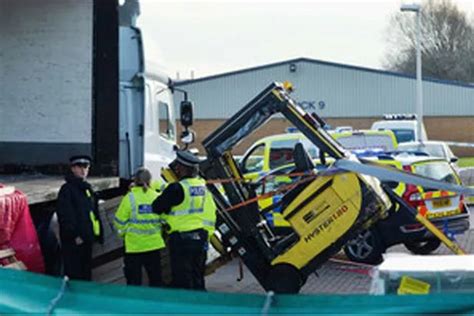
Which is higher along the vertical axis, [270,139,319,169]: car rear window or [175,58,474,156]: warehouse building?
[270,139,319,169]: car rear window

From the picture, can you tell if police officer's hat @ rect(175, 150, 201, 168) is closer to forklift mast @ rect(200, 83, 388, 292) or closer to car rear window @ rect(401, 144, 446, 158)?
forklift mast @ rect(200, 83, 388, 292)

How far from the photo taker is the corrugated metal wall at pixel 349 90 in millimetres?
46531

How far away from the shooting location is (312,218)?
892cm

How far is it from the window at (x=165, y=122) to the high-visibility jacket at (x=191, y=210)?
167 inches

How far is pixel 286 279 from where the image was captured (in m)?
8.98

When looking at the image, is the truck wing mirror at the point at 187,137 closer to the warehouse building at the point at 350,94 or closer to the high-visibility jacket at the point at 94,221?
the high-visibility jacket at the point at 94,221

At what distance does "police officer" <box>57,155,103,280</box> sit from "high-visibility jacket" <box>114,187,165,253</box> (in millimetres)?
332

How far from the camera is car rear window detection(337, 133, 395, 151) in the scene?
21.9 meters

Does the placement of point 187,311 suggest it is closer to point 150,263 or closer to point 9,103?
point 150,263

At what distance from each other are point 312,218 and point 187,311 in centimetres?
473

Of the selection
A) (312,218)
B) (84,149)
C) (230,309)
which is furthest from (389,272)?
(84,149)

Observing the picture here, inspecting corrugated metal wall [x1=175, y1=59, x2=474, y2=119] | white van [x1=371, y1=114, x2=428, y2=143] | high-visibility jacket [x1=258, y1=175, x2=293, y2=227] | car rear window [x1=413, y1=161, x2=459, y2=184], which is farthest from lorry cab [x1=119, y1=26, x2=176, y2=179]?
corrugated metal wall [x1=175, y1=59, x2=474, y2=119]

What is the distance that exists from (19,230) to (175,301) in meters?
4.19

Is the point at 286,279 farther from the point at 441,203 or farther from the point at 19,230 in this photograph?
the point at 441,203
